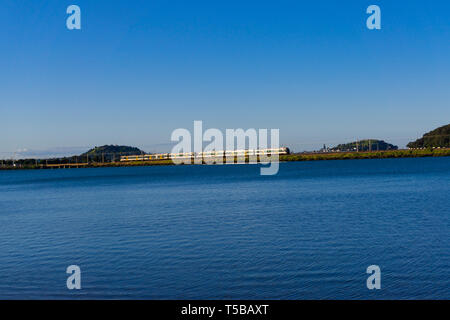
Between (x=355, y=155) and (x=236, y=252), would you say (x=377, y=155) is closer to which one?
(x=355, y=155)

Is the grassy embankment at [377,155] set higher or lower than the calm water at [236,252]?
higher

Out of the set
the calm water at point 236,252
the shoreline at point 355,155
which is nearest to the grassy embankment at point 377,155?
the shoreline at point 355,155

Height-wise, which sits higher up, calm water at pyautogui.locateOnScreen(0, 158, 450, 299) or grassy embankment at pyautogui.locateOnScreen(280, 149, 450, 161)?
grassy embankment at pyautogui.locateOnScreen(280, 149, 450, 161)

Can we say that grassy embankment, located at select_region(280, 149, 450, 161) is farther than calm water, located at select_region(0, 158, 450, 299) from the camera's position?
Yes

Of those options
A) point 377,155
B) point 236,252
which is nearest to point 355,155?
point 377,155

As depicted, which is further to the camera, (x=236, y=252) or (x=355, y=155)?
(x=355, y=155)

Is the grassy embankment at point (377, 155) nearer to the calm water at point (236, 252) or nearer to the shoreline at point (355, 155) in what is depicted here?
the shoreline at point (355, 155)

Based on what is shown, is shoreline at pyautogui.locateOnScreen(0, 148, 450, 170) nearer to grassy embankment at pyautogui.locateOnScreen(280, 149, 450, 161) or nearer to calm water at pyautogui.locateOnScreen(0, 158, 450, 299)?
grassy embankment at pyautogui.locateOnScreen(280, 149, 450, 161)

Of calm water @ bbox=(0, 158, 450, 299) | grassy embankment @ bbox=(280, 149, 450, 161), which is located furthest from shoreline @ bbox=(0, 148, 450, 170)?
calm water @ bbox=(0, 158, 450, 299)

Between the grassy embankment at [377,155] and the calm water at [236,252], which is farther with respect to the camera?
the grassy embankment at [377,155]

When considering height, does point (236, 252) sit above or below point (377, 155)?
below

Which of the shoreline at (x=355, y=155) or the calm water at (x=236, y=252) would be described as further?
the shoreline at (x=355, y=155)
